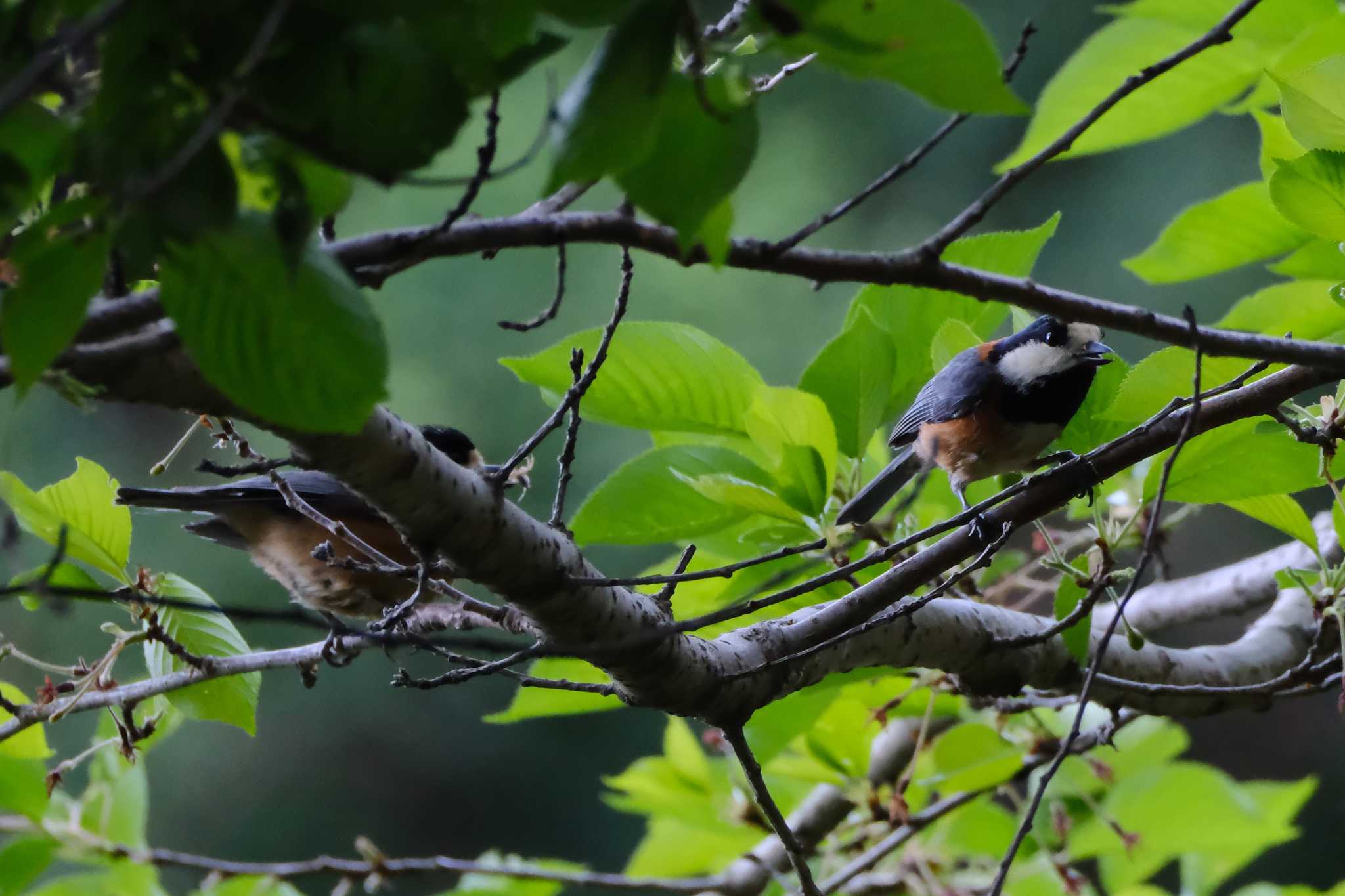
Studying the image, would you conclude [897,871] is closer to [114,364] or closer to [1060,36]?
[114,364]

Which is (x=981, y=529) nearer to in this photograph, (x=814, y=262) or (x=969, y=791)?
(x=969, y=791)

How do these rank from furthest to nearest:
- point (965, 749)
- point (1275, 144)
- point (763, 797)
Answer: point (965, 749) → point (1275, 144) → point (763, 797)

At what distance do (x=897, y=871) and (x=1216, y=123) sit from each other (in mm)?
3904

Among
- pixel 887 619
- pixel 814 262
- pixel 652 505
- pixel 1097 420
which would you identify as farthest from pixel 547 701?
pixel 814 262

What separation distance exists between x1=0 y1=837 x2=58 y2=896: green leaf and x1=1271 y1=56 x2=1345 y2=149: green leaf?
61.5 inches

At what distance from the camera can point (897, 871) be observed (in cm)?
184

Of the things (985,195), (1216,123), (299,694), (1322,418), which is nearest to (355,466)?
(985,195)

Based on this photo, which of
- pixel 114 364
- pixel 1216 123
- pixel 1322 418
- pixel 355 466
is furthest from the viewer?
pixel 1216 123

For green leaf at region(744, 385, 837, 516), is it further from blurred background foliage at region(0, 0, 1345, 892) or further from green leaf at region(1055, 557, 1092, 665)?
blurred background foliage at region(0, 0, 1345, 892)

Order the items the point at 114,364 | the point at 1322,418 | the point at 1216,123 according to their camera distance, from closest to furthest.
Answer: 1. the point at 114,364
2. the point at 1322,418
3. the point at 1216,123

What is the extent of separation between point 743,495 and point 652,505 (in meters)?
0.12

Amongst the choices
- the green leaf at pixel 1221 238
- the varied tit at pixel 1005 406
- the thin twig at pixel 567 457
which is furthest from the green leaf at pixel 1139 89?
the thin twig at pixel 567 457

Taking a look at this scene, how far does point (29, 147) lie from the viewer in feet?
1.55

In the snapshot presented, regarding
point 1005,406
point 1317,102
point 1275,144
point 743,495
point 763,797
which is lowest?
point 763,797
